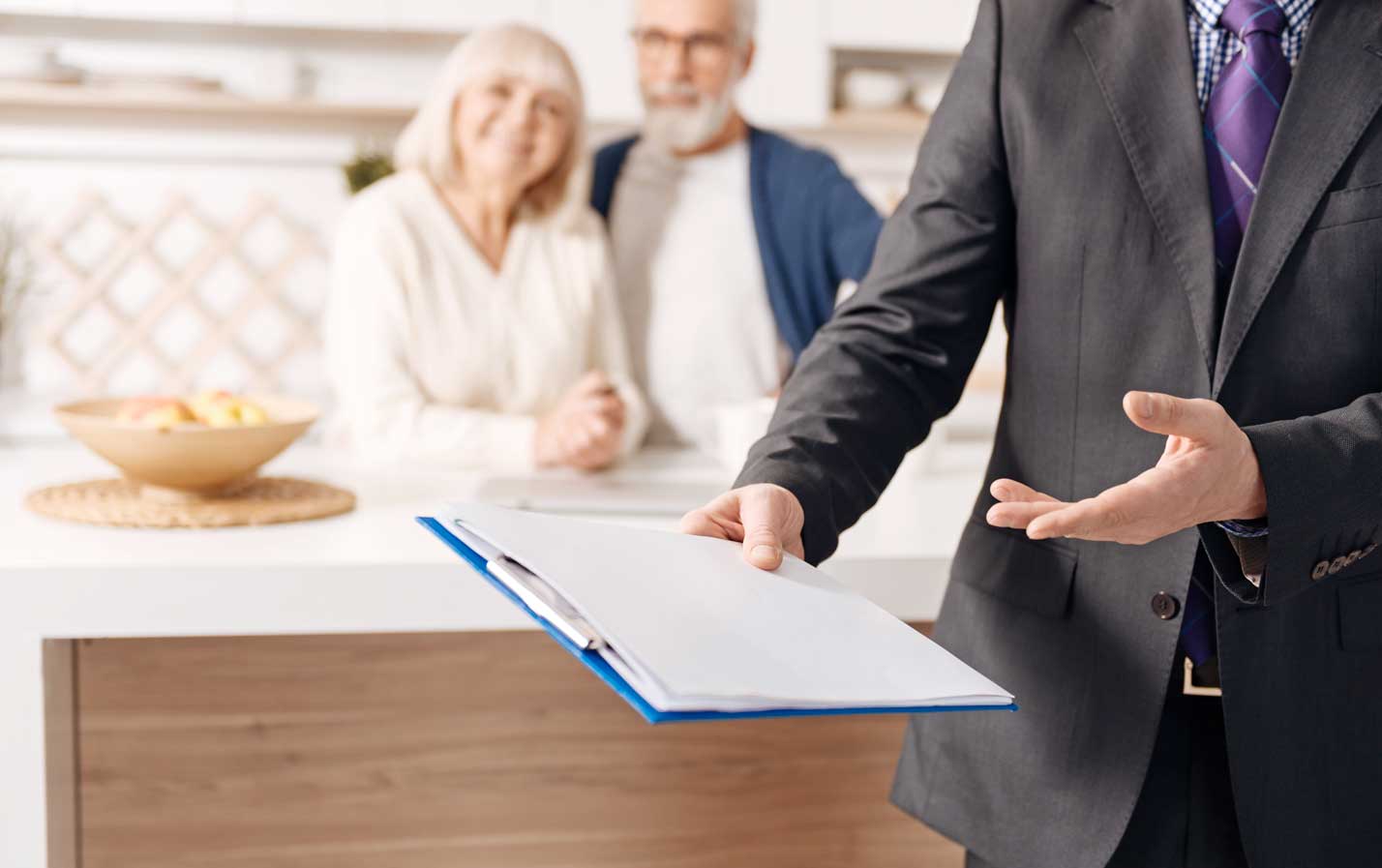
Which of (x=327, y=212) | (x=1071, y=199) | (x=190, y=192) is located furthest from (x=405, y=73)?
(x=1071, y=199)

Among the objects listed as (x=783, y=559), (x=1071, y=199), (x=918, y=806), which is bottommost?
(x=918, y=806)

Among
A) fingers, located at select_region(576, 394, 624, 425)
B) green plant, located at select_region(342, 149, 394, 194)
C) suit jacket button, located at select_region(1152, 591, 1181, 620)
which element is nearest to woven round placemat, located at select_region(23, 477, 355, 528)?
fingers, located at select_region(576, 394, 624, 425)

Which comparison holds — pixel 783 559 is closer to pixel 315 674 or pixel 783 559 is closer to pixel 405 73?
pixel 315 674

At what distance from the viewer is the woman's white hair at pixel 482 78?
175cm

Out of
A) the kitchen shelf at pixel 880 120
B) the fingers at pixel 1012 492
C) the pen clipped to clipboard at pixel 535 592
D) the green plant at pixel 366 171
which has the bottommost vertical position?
the pen clipped to clipboard at pixel 535 592

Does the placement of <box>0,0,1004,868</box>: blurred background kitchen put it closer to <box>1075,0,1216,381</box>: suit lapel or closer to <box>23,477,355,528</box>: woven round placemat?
<box>23,477,355,528</box>: woven round placemat

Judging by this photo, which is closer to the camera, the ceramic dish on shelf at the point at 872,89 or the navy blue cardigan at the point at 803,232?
the navy blue cardigan at the point at 803,232

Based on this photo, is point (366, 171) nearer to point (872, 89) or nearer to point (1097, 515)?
point (872, 89)

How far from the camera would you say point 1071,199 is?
2.62ft

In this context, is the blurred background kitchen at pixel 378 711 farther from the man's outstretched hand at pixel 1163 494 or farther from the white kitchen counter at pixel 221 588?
the man's outstretched hand at pixel 1163 494

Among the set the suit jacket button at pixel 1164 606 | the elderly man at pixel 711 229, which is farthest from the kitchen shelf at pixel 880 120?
the suit jacket button at pixel 1164 606

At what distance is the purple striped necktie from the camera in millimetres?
772

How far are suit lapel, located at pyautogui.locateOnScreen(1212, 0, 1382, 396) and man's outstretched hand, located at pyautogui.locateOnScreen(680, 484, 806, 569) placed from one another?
25 centimetres

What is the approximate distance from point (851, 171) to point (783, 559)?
257 cm
